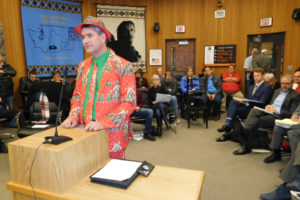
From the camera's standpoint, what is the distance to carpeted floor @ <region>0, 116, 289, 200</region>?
8.31 feet

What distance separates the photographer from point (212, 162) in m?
3.27

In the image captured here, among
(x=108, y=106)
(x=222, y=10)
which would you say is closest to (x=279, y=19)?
(x=222, y=10)

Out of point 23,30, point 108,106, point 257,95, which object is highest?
point 23,30

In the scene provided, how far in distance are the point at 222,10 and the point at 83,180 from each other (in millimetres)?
6836

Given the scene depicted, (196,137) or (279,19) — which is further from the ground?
(279,19)

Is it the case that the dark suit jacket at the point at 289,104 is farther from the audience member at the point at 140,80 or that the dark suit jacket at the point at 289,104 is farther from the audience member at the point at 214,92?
the audience member at the point at 140,80

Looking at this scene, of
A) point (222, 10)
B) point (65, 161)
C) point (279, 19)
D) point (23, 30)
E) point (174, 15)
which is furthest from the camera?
point (174, 15)

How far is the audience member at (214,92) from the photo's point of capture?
568 cm

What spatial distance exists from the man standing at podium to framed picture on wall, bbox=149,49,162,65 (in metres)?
6.03

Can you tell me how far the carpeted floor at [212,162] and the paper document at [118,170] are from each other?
145 centimetres

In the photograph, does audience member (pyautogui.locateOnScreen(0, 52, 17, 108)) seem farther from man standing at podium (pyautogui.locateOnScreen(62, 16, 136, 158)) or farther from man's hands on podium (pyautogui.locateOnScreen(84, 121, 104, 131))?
man's hands on podium (pyautogui.locateOnScreen(84, 121, 104, 131))

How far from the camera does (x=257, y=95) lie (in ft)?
13.7

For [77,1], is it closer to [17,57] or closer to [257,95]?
[17,57]

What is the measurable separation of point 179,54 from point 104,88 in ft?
20.3
